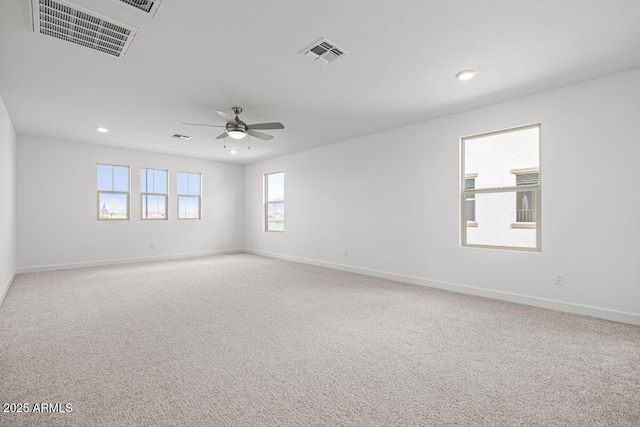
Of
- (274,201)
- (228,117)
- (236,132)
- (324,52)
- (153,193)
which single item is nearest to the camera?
(324,52)

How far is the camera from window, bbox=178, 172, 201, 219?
777 cm

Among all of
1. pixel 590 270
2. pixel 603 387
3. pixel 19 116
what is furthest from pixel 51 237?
pixel 590 270

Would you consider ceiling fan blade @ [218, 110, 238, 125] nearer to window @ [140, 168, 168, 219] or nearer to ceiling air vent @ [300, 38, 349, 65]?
ceiling air vent @ [300, 38, 349, 65]

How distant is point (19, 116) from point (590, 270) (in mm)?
8055

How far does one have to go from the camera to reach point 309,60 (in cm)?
289

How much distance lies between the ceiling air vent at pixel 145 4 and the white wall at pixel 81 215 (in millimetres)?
5559

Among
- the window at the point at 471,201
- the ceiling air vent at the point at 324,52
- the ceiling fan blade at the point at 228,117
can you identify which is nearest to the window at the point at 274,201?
the ceiling fan blade at the point at 228,117

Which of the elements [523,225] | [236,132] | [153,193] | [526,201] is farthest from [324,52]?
[153,193]

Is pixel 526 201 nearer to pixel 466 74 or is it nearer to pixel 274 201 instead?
pixel 466 74

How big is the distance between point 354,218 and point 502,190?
2.61 metres

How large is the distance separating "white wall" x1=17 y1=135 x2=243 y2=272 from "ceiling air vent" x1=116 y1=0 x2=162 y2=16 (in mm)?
5559

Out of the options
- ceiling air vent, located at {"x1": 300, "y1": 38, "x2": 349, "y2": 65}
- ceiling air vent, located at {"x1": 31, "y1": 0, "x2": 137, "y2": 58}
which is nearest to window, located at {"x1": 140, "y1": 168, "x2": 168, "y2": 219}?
ceiling air vent, located at {"x1": 31, "y1": 0, "x2": 137, "y2": 58}

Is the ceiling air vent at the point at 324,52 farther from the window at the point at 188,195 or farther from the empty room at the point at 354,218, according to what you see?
the window at the point at 188,195

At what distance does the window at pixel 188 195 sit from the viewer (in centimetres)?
777
